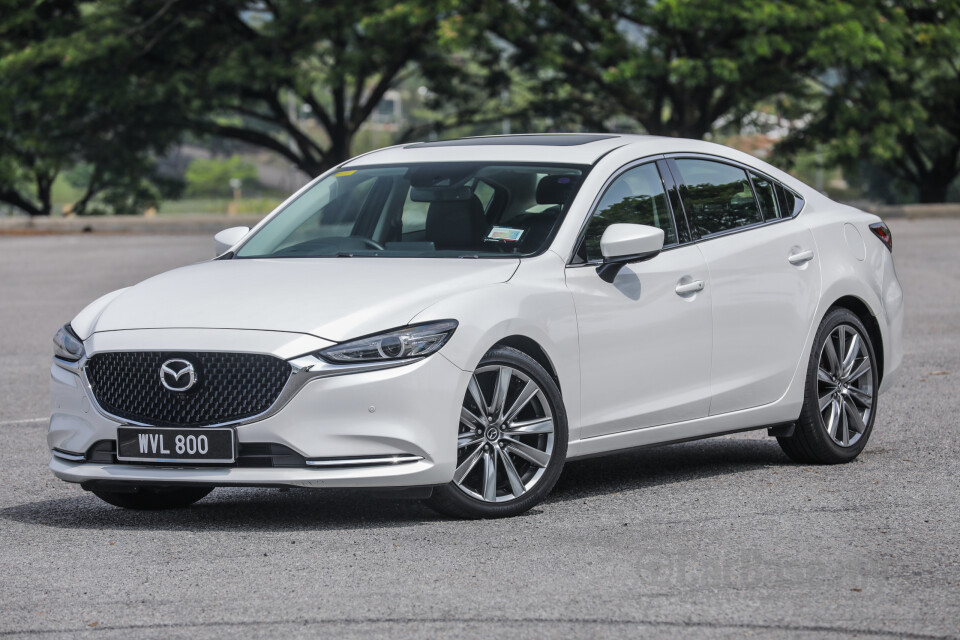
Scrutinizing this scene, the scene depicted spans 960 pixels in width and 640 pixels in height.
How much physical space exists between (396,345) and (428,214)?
1.44 meters

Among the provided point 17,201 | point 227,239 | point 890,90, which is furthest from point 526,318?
point 17,201

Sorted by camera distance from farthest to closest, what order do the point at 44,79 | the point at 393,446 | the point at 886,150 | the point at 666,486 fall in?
the point at 44,79 → the point at 886,150 → the point at 666,486 → the point at 393,446

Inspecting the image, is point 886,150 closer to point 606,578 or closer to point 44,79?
point 44,79

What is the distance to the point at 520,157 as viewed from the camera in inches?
301

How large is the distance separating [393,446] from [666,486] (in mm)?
1834

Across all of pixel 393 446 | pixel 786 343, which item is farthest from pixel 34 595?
pixel 786 343

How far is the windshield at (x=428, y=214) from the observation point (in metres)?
7.21

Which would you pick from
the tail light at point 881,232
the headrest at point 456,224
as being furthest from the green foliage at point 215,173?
the headrest at point 456,224

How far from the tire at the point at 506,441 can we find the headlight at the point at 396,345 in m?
0.27

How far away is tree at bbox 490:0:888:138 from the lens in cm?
3506

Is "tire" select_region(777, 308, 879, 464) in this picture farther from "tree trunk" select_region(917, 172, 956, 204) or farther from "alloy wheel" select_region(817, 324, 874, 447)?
"tree trunk" select_region(917, 172, 956, 204)

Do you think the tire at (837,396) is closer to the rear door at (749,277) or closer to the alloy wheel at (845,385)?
the alloy wheel at (845,385)

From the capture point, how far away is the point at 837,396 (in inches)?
328

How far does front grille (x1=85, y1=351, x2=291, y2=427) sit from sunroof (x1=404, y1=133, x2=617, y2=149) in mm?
2200
